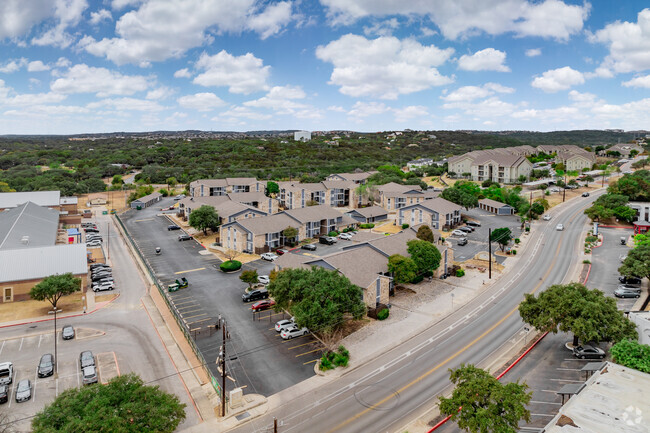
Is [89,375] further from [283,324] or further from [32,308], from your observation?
[32,308]

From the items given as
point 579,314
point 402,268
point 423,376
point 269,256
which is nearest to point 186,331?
point 423,376

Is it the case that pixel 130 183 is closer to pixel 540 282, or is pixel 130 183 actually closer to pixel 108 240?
pixel 108 240

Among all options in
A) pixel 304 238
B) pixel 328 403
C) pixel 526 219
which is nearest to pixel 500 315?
pixel 328 403

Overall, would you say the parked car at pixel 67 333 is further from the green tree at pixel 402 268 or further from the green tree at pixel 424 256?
the green tree at pixel 424 256

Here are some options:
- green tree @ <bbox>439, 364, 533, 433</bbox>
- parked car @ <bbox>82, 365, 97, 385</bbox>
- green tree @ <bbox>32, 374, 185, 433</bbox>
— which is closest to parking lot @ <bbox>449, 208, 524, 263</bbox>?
green tree @ <bbox>439, 364, 533, 433</bbox>

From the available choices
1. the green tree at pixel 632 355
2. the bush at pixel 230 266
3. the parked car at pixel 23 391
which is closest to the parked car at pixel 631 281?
the green tree at pixel 632 355

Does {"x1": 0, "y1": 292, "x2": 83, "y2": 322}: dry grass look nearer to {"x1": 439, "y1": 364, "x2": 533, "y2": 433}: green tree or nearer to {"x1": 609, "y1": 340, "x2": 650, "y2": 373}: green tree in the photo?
{"x1": 439, "y1": 364, "x2": 533, "y2": 433}: green tree
